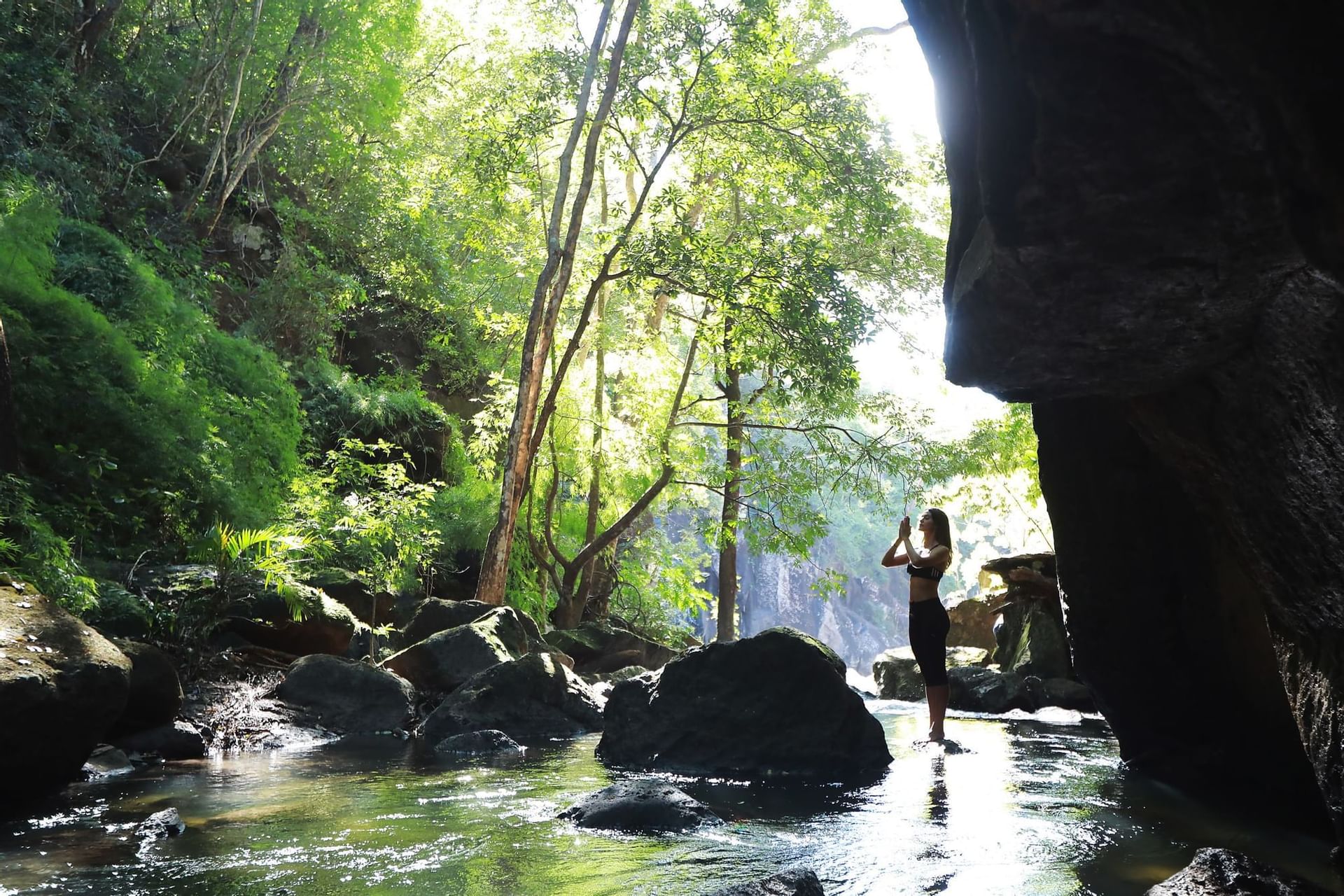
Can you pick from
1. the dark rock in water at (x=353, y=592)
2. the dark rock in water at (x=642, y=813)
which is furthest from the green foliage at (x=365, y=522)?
the dark rock in water at (x=642, y=813)

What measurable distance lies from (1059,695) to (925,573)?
629 centimetres

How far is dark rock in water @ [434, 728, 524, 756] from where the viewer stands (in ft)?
27.9

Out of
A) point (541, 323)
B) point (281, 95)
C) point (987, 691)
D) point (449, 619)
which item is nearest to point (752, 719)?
point (449, 619)

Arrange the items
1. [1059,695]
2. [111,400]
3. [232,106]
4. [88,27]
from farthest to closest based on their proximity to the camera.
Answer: [88,27] < [232,106] < [1059,695] < [111,400]

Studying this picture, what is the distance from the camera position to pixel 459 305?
2162 centimetres

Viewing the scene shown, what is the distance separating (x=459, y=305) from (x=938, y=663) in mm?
15597

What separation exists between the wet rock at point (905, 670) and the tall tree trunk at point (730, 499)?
2930 millimetres

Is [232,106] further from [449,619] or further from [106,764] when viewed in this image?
[106,764]

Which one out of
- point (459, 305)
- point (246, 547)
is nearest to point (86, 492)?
point (246, 547)

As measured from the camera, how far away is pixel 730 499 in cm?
1841

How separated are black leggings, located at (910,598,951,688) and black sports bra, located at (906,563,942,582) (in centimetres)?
21

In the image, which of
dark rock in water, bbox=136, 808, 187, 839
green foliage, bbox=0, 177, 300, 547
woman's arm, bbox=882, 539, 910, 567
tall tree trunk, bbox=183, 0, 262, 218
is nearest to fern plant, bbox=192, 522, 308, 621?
green foliage, bbox=0, 177, 300, 547

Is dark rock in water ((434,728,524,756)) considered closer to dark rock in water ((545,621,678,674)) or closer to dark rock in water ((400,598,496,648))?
dark rock in water ((400,598,496,648))

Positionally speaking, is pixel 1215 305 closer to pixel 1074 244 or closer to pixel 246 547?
pixel 1074 244
